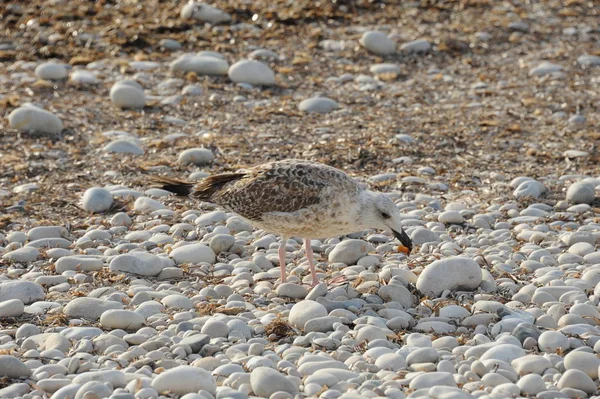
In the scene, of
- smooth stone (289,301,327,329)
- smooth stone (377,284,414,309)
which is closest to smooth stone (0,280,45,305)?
smooth stone (289,301,327,329)

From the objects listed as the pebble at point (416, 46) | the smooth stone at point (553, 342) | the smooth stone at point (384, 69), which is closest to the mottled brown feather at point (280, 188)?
the smooth stone at point (553, 342)

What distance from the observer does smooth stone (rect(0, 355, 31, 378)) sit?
5.32m

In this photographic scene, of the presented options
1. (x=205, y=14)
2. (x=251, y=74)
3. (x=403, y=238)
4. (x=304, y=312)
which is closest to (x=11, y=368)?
(x=304, y=312)

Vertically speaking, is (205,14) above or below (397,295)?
below

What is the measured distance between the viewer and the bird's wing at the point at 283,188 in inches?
271

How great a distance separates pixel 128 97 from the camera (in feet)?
38.2

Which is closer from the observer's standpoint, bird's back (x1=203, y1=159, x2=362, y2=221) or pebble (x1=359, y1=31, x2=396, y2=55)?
bird's back (x1=203, y1=159, x2=362, y2=221)

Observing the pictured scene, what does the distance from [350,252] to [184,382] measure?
267 centimetres

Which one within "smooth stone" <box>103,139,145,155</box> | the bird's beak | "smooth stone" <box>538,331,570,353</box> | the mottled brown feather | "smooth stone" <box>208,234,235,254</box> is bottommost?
"smooth stone" <box>103,139,145,155</box>

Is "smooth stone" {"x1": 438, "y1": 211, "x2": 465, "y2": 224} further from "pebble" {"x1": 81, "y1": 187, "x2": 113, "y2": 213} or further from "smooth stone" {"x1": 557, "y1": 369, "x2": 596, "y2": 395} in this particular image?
"smooth stone" {"x1": 557, "y1": 369, "x2": 596, "y2": 395}

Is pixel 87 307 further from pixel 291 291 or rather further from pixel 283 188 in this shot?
pixel 283 188

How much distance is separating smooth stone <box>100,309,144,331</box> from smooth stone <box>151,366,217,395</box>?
99 cm

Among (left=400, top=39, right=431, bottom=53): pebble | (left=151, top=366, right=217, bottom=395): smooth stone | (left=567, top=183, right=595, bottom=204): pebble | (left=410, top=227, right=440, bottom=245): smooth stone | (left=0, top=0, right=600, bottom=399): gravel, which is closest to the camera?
(left=151, top=366, right=217, bottom=395): smooth stone

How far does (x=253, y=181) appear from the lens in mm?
7129
